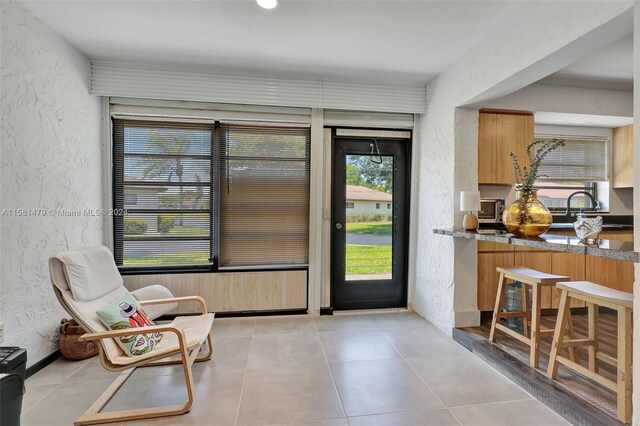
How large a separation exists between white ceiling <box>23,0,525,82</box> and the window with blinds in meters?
0.74

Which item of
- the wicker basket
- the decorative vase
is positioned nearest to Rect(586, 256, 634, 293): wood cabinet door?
the decorative vase

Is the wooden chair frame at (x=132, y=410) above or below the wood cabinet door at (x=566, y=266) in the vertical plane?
below

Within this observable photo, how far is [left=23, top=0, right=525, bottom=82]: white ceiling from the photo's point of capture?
7.30 feet

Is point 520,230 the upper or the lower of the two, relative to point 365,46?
lower

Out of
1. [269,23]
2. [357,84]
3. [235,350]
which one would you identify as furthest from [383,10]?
→ [235,350]

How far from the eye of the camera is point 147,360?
190cm

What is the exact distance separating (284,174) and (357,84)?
4.32ft

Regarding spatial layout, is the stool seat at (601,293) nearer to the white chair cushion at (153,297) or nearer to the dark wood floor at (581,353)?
the dark wood floor at (581,353)

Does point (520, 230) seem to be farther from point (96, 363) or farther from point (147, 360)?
point (96, 363)

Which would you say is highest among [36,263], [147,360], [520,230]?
[520,230]

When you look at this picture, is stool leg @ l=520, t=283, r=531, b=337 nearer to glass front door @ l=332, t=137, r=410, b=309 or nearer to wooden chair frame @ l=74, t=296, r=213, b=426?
glass front door @ l=332, t=137, r=410, b=309

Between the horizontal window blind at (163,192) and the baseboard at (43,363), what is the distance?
100 cm

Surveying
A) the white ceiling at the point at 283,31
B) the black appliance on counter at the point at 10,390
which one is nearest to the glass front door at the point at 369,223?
the white ceiling at the point at 283,31

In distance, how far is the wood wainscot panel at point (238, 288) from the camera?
3404mm
